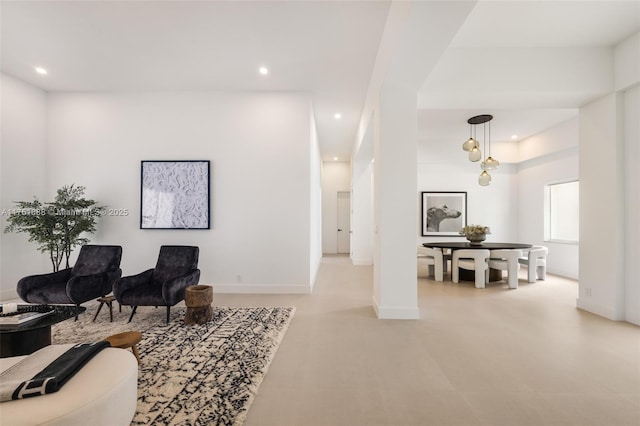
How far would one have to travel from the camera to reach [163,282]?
3799 mm

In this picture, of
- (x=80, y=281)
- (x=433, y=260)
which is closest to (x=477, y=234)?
(x=433, y=260)

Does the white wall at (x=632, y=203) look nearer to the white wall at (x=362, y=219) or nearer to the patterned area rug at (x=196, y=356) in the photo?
the patterned area rug at (x=196, y=356)

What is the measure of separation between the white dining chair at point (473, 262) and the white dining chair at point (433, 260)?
24cm

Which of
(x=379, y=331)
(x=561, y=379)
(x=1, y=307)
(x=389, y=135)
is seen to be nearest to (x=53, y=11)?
(x=1, y=307)

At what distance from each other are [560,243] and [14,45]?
1024 cm

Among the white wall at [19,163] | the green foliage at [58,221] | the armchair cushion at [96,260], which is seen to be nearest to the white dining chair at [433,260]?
the armchair cushion at [96,260]

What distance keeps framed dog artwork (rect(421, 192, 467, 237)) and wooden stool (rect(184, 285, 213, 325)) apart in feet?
22.1

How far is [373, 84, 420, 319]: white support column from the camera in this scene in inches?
141

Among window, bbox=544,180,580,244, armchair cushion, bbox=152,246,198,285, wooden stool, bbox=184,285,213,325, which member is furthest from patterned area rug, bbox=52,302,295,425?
window, bbox=544,180,580,244

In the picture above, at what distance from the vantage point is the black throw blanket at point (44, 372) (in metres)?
1.32

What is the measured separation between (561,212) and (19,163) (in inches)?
427

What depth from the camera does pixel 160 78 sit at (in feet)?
14.6

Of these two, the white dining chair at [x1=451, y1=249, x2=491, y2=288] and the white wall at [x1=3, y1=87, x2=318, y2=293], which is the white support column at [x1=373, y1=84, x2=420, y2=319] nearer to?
the white wall at [x1=3, y1=87, x2=318, y2=293]

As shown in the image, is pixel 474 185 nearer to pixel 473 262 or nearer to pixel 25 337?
pixel 473 262
